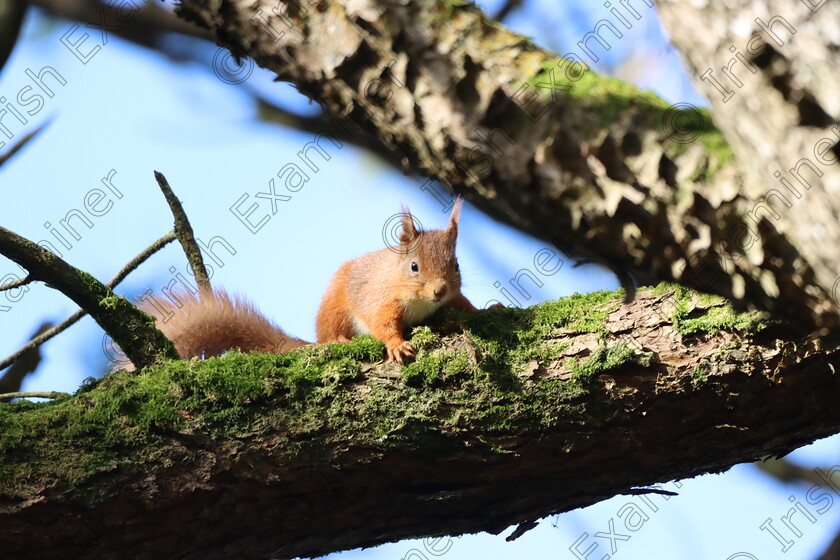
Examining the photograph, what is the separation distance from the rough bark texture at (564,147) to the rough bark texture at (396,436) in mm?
1566

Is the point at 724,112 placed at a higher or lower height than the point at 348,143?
higher

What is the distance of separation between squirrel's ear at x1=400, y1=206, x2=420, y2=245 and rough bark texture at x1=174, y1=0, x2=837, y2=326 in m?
3.36

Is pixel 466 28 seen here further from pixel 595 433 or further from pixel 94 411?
pixel 94 411

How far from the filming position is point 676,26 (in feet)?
4.40

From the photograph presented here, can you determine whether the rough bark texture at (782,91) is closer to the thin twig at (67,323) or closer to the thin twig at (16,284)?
the thin twig at (16,284)

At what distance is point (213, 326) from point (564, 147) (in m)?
3.44

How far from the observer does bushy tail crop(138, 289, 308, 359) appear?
4.57m

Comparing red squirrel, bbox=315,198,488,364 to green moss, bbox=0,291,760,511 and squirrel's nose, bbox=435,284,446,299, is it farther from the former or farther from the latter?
green moss, bbox=0,291,760,511

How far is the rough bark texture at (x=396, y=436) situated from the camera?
3000 millimetres

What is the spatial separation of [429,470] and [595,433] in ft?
2.23

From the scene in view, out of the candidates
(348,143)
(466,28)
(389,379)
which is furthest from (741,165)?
(348,143)

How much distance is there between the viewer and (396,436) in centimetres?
308

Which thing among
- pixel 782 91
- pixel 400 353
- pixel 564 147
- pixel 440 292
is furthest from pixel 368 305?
pixel 782 91

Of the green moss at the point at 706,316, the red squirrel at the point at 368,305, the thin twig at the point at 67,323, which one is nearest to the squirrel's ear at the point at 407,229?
the red squirrel at the point at 368,305
